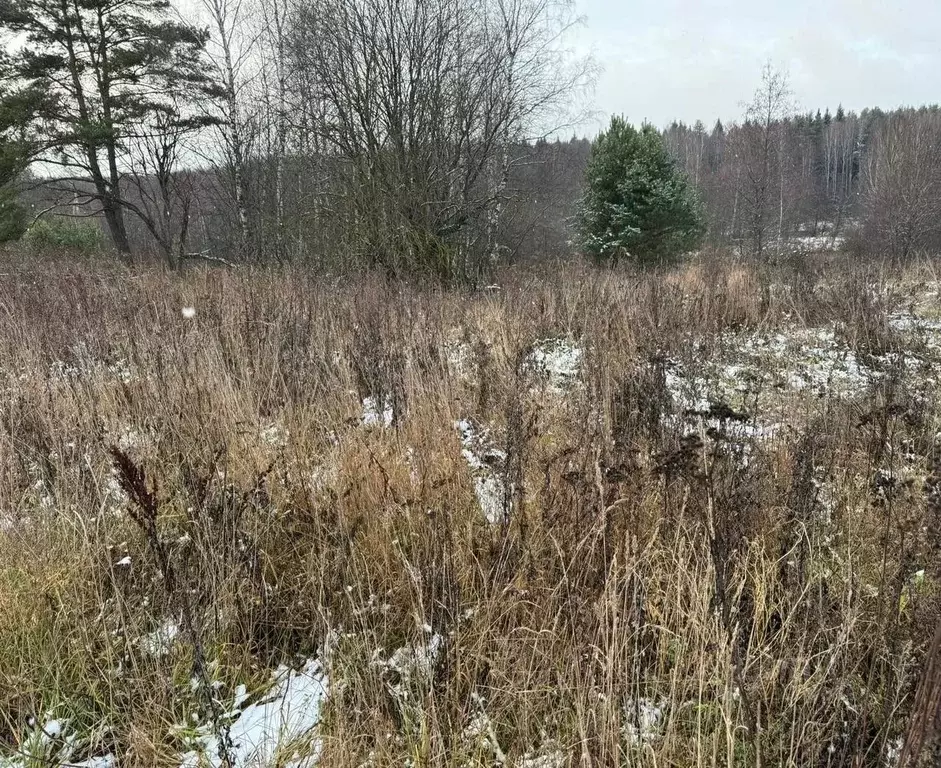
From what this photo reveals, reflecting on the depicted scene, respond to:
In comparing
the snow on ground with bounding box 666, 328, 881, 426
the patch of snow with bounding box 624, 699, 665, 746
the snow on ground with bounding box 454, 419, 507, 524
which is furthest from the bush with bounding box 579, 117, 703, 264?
the patch of snow with bounding box 624, 699, 665, 746

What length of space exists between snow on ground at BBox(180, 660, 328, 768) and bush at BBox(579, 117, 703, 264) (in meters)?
15.8

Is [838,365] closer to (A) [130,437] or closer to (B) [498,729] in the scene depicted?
(B) [498,729]

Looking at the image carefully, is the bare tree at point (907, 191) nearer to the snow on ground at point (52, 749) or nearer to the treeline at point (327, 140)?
the treeline at point (327, 140)

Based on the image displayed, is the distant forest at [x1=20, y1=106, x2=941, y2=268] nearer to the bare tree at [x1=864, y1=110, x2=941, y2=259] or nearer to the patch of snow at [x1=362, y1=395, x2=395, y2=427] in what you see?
the bare tree at [x1=864, y1=110, x2=941, y2=259]

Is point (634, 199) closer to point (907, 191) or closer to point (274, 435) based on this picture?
point (907, 191)

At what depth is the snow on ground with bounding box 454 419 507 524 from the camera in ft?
6.61

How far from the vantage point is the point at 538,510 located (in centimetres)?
197

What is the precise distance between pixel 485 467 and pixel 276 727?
1272 millimetres

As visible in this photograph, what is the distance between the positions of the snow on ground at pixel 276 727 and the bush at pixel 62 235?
1783 centimetres

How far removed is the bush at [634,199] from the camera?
1633 cm

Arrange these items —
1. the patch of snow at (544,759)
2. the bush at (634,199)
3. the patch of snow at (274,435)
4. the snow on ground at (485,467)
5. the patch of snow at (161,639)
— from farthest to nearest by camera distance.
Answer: the bush at (634,199)
the patch of snow at (274,435)
the snow on ground at (485,467)
the patch of snow at (161,639)
the patch of snow at (544,759)

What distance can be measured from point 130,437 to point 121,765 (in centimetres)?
176

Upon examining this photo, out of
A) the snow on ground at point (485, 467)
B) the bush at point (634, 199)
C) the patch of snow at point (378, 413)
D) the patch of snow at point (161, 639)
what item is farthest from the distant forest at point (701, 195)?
the patch of snow at point (161, 639)

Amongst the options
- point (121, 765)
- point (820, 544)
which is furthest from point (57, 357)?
point (820, 544)
